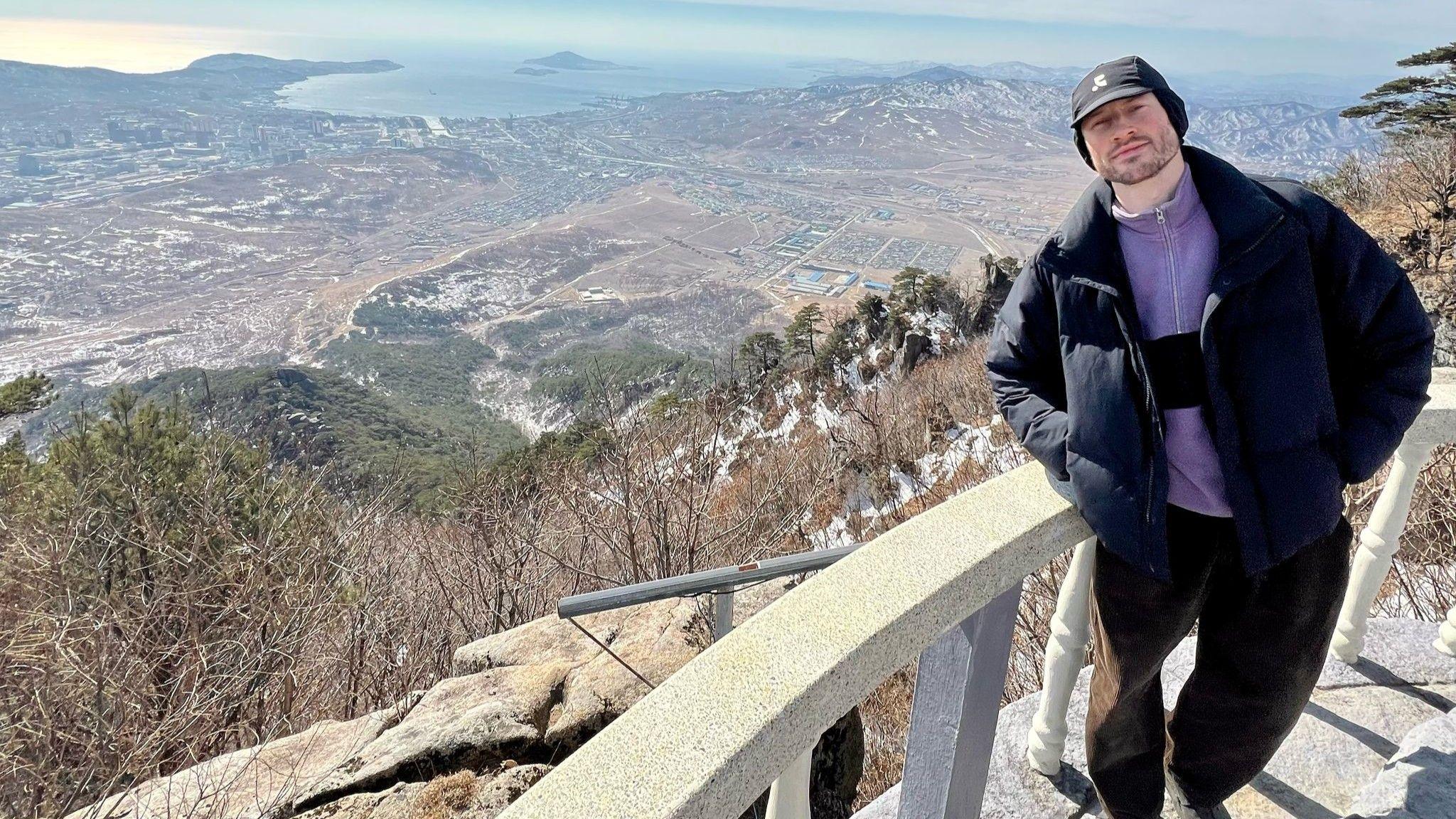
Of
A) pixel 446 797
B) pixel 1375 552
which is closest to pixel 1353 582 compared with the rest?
pixel 1375 552

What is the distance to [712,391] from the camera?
1194 cm

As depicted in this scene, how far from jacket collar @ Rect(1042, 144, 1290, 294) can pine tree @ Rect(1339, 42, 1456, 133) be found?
1537cm

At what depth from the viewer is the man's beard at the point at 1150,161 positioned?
1.30m

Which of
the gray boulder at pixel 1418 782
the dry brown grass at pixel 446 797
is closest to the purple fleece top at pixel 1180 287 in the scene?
the gray boulder at pixel 1418 782

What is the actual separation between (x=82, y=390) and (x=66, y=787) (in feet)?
258

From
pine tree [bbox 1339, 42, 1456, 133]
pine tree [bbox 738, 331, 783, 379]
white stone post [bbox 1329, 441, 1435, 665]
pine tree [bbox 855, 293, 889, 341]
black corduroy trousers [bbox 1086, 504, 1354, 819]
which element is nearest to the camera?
black corduroy trousers [bbox 1086, 504, 1354, 819]

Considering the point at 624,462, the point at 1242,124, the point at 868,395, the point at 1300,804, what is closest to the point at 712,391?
the point at 868,395

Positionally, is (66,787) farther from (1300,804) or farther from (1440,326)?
(1440,326)

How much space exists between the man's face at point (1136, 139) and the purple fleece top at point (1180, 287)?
0.26 ft

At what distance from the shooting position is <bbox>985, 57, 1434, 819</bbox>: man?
125 centimetres

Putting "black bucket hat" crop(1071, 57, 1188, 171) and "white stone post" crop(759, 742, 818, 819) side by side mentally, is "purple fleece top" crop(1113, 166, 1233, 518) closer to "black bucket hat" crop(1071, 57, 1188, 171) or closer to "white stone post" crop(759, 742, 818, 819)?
"black bucket hat" crop(1071, 57, 1188, 171)

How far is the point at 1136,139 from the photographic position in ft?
4.29

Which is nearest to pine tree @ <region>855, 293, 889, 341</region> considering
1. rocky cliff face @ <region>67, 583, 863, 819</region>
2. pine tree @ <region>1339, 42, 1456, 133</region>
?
pine tree @ <region>1339, 42, 1456, 133</region>

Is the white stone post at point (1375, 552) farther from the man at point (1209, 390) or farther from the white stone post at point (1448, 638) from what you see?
the man at point (1209, 390)
